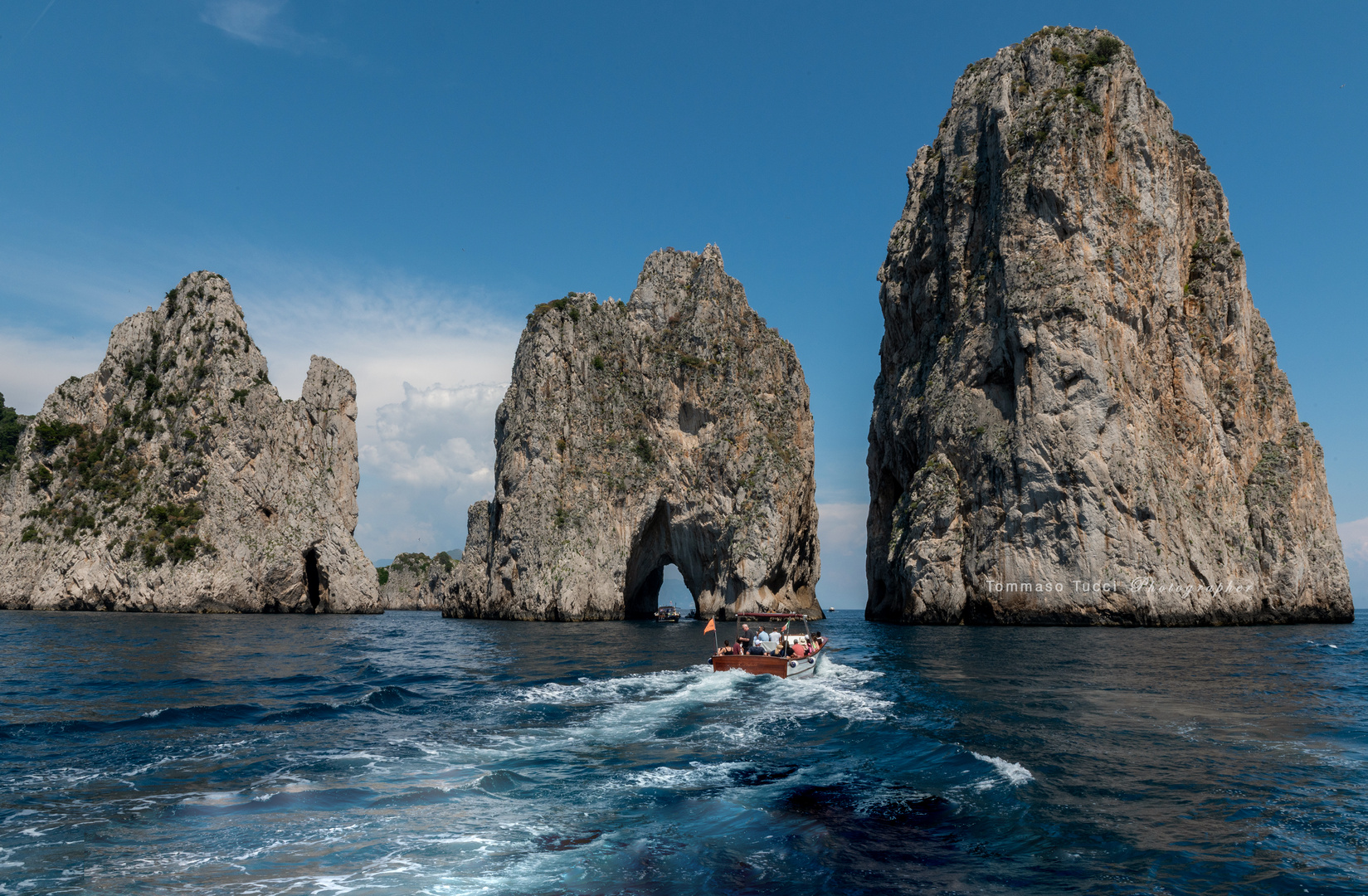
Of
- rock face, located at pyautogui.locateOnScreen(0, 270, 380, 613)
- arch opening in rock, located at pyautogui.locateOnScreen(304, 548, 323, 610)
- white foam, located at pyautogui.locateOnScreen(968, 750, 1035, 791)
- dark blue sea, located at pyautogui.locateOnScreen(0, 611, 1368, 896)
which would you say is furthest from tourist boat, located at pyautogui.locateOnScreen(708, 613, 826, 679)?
arch opening in rock, located at pyautogui.locateOnScreen(304, 548, 323, 610)

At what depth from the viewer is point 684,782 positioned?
583 inches

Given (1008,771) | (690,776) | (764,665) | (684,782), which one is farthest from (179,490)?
(1008,771)

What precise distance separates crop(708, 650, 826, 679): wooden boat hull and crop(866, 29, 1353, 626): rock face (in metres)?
39.2

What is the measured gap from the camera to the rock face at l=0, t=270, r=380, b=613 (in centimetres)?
7969

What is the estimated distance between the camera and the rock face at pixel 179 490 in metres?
79.7

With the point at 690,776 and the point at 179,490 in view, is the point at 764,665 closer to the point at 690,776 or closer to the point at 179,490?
the point at 690,776

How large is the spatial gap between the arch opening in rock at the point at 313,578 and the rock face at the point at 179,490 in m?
0.30

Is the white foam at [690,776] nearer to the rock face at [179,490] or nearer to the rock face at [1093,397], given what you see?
the rock face at [1093,397]

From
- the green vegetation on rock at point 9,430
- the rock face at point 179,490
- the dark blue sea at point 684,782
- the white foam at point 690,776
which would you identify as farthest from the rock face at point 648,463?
the green vegetation on rock at point 9,430

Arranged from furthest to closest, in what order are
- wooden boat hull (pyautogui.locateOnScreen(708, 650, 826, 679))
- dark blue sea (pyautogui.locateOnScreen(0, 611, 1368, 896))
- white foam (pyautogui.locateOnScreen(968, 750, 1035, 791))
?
wooden boat hull (pyautogui.locateOnScreen(708, 650, 826, 679)), white foam (pyautogui.locateOnScreen(968, 750, 1035, 791)), dark blue sea (pyautogui.locateOnScreen(0, 611, 1368, 896))

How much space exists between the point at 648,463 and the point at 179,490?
51.2 m

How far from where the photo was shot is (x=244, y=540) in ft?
272

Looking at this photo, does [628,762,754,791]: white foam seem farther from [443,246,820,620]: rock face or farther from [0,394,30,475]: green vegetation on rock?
[0,394,30,475]: green vegetation on rock

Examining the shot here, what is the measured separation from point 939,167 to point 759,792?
81.6 m
